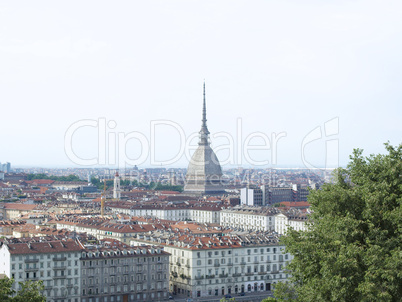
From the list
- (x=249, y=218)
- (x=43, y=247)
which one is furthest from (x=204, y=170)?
(x=43, y=247)

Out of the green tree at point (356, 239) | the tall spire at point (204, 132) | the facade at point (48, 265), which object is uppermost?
the tall spire at point (204, 132)

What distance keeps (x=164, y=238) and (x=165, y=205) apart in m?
47.0

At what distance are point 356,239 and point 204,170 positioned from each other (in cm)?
14121

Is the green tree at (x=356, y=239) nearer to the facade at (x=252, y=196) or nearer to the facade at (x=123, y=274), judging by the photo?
the facade at (x=123, y=274)

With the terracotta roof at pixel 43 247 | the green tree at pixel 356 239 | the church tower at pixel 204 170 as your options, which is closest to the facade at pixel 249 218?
the terracotta roof at pixel 43 247

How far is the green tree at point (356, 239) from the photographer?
21.0 metres

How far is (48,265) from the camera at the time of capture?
155ft

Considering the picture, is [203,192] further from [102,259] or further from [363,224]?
[363,224]

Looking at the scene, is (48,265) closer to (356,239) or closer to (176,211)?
(356,239)

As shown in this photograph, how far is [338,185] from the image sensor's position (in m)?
24.5

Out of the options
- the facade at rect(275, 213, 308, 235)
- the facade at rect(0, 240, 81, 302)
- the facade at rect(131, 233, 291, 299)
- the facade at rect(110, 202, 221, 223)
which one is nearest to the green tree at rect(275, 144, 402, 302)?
the facade at rect(0, 240, 81, 302)

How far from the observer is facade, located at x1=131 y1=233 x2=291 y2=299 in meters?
53.2

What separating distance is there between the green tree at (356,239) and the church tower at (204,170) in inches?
5097

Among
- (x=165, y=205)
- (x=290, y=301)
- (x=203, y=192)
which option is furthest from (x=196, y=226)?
(x=203, y=192)
